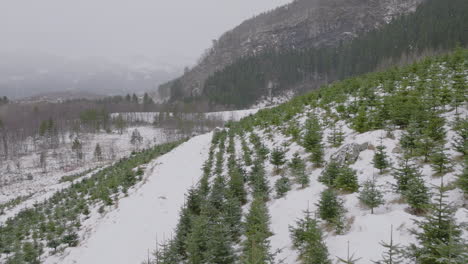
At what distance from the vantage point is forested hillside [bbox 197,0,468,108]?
6500 cm

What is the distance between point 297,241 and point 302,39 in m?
160

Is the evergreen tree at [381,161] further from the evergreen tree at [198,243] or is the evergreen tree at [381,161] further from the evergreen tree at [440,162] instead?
the evergreen tree at [198,243]

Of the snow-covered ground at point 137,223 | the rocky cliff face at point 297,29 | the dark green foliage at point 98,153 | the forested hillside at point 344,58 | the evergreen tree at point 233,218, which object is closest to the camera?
the evergreen tree at point 233,218

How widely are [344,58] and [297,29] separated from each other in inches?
2624

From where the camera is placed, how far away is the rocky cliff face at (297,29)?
5536 inches

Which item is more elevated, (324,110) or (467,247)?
(324,110)

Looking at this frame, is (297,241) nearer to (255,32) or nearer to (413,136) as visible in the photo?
(413,136)

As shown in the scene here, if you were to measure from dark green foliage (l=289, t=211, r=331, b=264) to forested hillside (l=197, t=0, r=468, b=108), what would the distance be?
2376 inches

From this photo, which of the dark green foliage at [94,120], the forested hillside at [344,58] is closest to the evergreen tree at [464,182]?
the forested hillside at [344,58]

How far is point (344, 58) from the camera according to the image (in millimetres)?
97250

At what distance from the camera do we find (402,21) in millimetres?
88000

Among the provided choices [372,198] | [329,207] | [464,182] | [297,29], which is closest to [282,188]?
[329,207]

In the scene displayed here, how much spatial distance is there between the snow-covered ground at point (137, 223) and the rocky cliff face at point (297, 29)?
127 meters

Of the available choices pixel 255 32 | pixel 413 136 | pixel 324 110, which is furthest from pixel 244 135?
pixel 255 32
